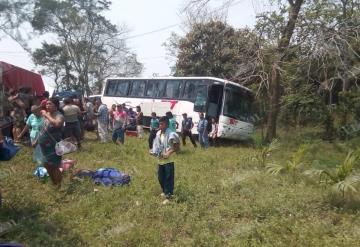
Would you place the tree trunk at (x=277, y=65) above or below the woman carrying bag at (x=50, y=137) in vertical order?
above

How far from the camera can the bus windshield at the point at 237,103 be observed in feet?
60.3

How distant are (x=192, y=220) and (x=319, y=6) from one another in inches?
486

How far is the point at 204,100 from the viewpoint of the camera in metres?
18.8

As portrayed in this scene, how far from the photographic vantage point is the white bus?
1838 centimetres

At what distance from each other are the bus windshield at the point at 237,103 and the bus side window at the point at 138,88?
233 inches

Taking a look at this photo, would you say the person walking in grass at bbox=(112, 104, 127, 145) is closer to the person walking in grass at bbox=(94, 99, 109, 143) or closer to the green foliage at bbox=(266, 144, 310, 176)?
the person walking in grass at bbox=(94, 99, 109, 143)

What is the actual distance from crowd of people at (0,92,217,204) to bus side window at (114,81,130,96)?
285cm

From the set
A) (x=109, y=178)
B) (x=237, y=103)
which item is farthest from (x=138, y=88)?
(x=109, y=178)

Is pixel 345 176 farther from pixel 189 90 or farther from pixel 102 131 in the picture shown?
pixel 189 90

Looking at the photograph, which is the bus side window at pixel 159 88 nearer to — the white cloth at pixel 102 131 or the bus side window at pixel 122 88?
the bus side window at pixel 122 88

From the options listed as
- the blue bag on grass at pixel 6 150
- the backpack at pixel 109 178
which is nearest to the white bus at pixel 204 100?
the backpack at pixel 109 178

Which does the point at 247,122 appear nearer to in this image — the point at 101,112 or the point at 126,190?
the point at 101,112

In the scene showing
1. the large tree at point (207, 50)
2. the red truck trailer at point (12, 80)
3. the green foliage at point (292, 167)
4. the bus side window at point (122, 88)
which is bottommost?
the green foliage at point (292, 167)

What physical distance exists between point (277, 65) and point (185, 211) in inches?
368
